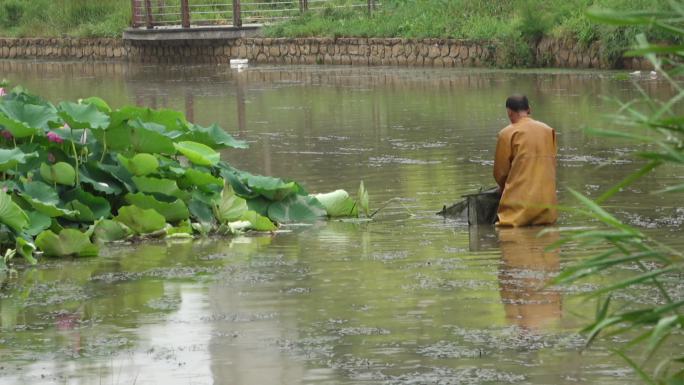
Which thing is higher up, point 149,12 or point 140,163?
point 149,12

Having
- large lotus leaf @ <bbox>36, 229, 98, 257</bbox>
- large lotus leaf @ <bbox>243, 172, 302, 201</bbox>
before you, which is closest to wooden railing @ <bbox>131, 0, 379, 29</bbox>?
large lotus leaf @ <bbox>243, 172, 302, 201</bbox>

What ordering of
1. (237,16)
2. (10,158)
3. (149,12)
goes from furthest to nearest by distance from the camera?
1. (149,12)
2. (237,16)
3. (10,158)

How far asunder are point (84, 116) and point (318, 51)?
2954 centimetres

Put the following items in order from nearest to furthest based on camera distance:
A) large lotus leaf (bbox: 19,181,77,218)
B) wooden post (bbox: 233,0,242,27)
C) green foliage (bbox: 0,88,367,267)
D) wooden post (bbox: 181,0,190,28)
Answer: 1. large lotus leaf (bbox: 19,181,77,218)
2. green foliage (bbox: 0,88,367,267)
3. wooden post (bbox: 233,0,242,27)
4. wooden post (bbox: 181,0,190,28)

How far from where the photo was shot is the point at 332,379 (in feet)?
22.9

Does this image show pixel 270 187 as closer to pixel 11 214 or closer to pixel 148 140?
pixel 148 140

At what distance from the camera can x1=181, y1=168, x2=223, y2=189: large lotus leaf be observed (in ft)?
40.8

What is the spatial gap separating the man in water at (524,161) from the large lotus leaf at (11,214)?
3683 millimetres

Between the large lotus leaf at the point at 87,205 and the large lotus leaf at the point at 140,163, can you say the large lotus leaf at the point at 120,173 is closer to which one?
the large lotus leaf at the point at 140,163

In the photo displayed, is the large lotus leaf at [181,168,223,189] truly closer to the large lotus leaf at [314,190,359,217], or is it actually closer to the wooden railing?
the large lotus leaf at [314,190,359,217]

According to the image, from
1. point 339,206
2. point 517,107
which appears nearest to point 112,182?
point 339,206

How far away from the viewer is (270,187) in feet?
41.9

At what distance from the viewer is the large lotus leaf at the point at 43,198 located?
11281mm

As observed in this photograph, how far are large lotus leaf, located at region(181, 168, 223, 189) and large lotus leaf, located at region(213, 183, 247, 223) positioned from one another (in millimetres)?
298
